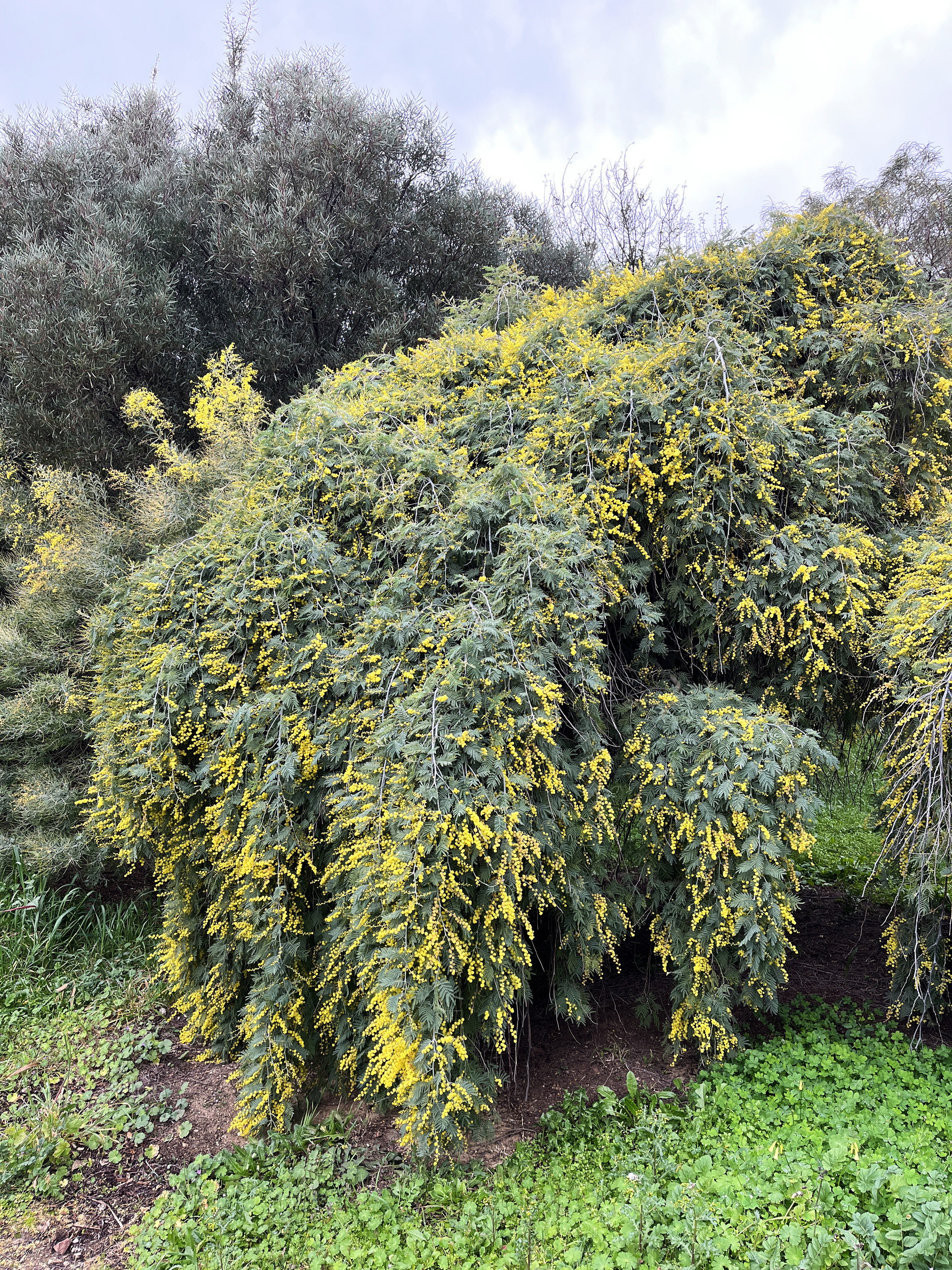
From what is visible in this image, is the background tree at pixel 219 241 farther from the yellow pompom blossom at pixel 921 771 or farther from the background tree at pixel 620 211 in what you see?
the yellow pompom blossom at pixel 921 771

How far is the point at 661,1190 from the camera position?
8.31 ft

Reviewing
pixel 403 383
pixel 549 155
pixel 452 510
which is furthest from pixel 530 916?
pixel 549 155

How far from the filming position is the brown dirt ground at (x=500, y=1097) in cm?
283

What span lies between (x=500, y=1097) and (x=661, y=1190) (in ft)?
3.26

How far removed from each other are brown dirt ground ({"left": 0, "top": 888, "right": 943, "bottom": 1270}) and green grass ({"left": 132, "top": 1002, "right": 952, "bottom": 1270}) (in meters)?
0.14

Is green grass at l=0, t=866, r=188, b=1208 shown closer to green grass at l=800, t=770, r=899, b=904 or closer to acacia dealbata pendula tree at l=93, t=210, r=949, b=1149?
acacia dealbata pendula tree at l=93, t=210, r=949, b=1149

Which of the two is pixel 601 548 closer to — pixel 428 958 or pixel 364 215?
pixel 428 958

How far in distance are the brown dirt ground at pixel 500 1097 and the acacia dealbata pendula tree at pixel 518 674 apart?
204 mm

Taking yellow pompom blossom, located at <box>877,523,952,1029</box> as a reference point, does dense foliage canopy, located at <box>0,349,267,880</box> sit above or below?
above

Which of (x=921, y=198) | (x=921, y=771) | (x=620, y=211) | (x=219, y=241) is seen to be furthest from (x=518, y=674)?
(x=921, y=198)

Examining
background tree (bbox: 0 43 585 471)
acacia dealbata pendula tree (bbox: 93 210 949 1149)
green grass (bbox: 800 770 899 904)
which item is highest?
background tree (bbox: 0 43 585 471)

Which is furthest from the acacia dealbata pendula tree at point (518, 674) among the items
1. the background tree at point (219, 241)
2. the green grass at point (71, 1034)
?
the background tree at point (219, 241)

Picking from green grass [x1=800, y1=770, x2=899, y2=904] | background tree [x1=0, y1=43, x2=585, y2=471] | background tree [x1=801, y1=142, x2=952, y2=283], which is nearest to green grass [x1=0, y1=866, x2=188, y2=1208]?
green grass [x1=800, y1=770, x2=899, y2=904]

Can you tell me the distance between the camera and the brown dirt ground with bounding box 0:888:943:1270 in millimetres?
2832
